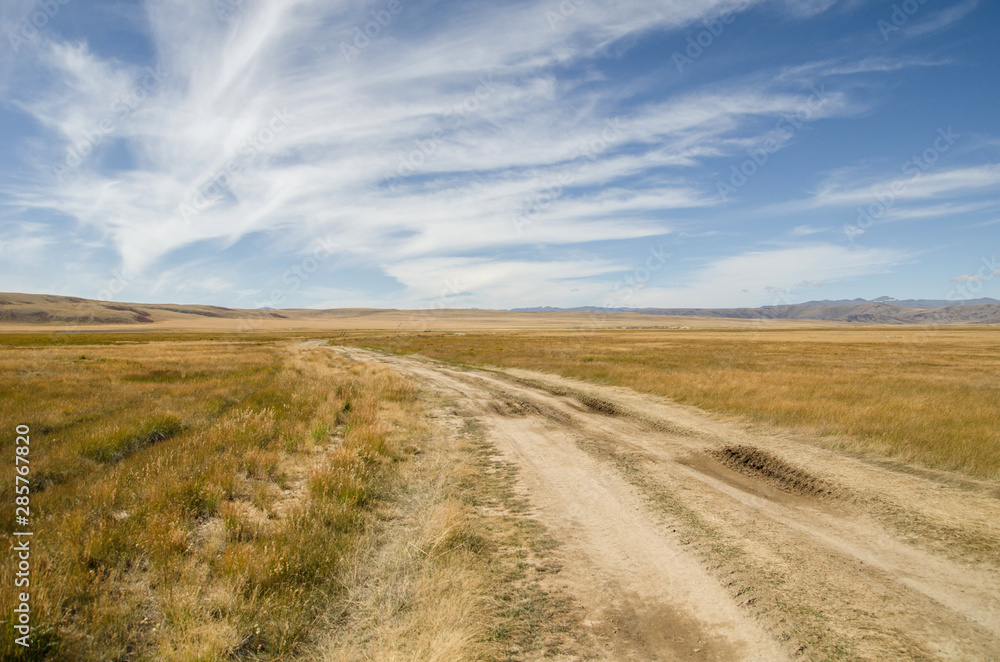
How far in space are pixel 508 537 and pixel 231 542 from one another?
3.67 m

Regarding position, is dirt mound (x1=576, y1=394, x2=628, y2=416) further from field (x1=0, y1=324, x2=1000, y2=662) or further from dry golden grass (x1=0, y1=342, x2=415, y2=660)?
dry golden grass (x1=0, y1=342, x2=415, y2=660)

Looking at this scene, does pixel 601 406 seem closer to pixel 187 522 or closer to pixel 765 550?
pixel 765 550

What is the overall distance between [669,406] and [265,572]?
1516 cm

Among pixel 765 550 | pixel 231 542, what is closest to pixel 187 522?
pixel 231 542

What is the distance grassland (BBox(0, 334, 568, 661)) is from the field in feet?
0.12

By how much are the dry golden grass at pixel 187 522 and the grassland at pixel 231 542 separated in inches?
0.9

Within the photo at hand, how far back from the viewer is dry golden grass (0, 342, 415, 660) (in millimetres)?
4070

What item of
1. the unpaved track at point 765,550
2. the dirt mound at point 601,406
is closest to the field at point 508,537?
the unpaved track at point 765,550

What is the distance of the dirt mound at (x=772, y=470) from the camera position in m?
8.44

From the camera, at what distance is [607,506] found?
7.54m

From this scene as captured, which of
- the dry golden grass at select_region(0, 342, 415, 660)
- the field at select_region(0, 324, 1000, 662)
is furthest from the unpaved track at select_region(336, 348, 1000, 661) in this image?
the dry golden grass at select_region(0, 342, 415, 660)

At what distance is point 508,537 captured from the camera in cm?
648

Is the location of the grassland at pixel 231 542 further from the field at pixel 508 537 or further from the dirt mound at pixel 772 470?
the dirt mound at pixel 772 470

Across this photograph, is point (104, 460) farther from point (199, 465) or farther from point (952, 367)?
point (952, 367)
